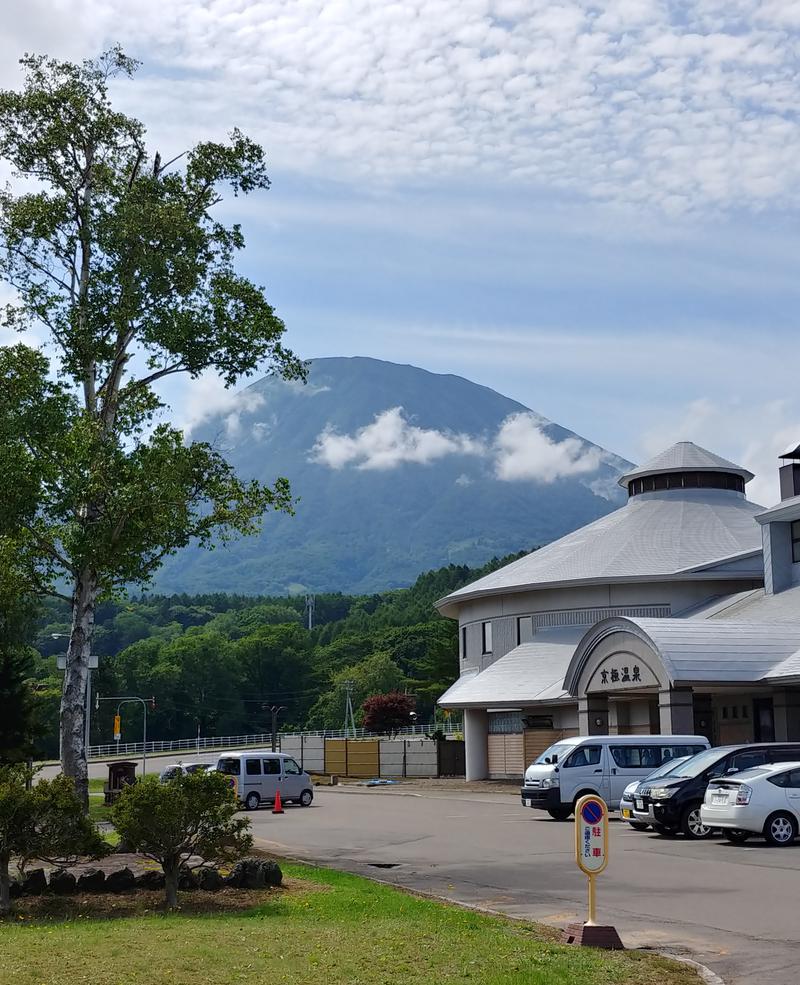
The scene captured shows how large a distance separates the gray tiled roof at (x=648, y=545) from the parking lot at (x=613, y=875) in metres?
21.6

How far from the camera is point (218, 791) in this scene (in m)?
14.5

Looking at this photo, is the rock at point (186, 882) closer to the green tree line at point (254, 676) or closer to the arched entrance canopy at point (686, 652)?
the arched entrance canopy at point (686, 652)

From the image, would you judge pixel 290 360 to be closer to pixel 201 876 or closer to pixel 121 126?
pixel 121 126

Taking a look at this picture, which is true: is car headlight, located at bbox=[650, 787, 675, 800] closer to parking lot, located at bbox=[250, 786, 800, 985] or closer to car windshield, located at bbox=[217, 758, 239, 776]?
parking lot, located at bbox=[250, 786, 800, 985]

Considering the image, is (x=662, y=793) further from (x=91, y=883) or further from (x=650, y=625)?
(x=650, y=625)

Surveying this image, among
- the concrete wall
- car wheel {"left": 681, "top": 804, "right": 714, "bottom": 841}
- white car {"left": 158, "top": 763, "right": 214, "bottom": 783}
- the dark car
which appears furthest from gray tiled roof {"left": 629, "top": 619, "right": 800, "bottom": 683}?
the concrete wall

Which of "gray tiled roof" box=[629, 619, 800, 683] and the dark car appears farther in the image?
"gray tiled roof" box=[629, 619, 800, 683]

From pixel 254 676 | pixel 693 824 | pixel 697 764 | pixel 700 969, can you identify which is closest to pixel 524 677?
pixel 697 764

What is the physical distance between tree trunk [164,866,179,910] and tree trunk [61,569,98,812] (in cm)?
944

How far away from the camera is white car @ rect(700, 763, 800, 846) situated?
21.4m

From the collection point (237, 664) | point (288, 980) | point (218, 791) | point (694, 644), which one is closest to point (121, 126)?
point (218, 791)

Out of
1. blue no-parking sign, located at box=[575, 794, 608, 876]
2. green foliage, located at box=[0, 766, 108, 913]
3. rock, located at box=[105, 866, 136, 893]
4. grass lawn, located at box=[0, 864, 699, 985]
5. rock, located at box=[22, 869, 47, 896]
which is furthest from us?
rock, located at box=[105, 866, 136, 893]

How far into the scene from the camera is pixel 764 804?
21.4 meters

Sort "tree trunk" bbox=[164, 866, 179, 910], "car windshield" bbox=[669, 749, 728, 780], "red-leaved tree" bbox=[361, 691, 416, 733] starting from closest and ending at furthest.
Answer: "tree trunk" bbox=[164, 866, 179, 910], "car windshield" bbox=[669, 749, 728, 780], "red-leaved tree" bbox=[361, 691, 416, 733]
